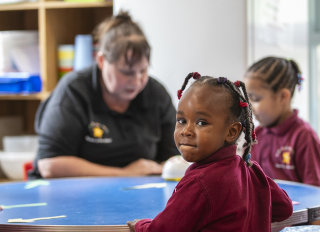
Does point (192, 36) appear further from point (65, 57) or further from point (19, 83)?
point (19, 83)

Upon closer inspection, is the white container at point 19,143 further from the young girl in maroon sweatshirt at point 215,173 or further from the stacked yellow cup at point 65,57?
the young girl in maroon sweatshirt at point 215,173

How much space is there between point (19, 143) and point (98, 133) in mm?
1228

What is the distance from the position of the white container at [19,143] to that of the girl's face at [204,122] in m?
2.48

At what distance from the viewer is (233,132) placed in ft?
3.57

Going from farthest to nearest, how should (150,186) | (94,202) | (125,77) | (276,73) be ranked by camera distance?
(125,77) < (276,73) < (150,186) < (94,202)

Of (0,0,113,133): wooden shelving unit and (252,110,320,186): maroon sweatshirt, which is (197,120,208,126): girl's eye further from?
(0,0,113,133): wooden shelving unit

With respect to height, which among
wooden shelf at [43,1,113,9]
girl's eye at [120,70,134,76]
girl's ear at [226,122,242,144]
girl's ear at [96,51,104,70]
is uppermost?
wooden shelf at [43,1,113,9]

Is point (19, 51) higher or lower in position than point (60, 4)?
lower

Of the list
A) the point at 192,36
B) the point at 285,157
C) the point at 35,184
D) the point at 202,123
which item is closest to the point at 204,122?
the point at 202,123

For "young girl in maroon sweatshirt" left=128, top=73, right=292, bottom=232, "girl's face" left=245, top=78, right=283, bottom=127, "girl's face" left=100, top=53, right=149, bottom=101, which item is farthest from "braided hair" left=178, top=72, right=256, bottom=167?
"girl's face" left=100, top=53, right=149, bottom=101

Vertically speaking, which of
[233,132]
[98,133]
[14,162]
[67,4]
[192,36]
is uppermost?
[67,4]

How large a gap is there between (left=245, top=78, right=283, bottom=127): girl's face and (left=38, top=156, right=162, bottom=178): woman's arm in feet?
1.51

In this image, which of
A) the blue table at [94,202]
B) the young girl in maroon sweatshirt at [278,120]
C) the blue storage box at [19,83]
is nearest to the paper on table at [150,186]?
the blue table at [94,202]

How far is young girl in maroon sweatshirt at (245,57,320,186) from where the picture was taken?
2.10 m
